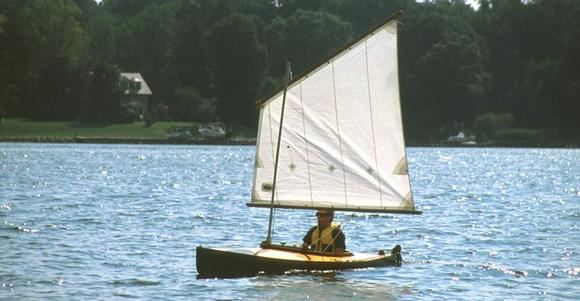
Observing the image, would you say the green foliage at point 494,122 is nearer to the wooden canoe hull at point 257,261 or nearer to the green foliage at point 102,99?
the green foliage at point 102,99

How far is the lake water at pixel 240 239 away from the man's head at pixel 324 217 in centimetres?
143

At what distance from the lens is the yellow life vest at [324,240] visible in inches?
1485

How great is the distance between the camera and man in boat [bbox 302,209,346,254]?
37.7 m

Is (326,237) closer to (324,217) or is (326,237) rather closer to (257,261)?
(324,217)

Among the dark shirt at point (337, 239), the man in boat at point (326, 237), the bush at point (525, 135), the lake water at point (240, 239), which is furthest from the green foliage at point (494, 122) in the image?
the man in boat at point (326, 237)

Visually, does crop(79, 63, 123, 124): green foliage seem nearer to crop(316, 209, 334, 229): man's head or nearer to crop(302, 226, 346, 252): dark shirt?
crop(302, 226, 346, 252): dark shirt

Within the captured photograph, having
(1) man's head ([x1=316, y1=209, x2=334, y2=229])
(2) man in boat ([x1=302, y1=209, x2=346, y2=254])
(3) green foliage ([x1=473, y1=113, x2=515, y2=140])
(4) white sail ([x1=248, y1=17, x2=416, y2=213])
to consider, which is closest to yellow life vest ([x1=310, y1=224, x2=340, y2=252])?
(2) man in boat ([x1=302, y1=209, x2=346, y2=254])

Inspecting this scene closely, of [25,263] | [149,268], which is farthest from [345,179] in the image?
[25,263]

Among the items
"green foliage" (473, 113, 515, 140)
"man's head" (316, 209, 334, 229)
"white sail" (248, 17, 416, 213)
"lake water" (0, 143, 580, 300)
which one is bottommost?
"lake water" (0, 143, 580, 300)

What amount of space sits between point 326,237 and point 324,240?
0.11m

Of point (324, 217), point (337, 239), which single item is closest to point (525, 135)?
point (337, 239)

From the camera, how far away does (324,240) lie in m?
37.8

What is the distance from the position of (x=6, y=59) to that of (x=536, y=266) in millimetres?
148040

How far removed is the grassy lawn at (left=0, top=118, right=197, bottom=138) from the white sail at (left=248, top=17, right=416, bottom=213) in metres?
150
